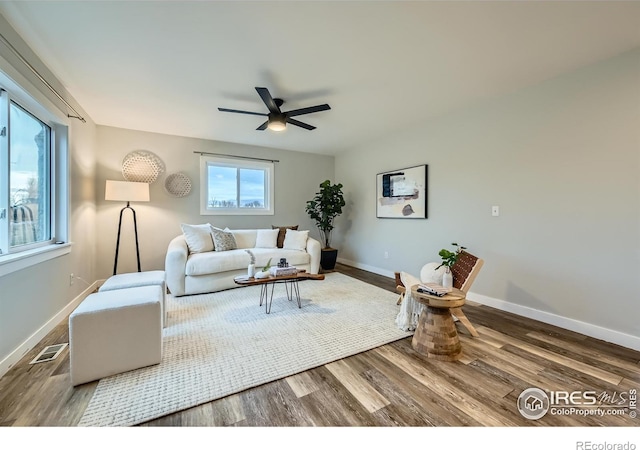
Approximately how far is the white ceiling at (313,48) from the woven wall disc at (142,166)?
90cm

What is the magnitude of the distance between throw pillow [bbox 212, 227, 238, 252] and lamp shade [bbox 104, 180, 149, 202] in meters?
1.08

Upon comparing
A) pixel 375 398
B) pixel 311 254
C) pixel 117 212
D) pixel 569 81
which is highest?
pixel 569 81

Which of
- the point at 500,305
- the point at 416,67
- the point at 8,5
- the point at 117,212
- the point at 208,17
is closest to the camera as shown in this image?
the point at 8,5

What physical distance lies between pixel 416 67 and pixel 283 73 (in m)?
1.24

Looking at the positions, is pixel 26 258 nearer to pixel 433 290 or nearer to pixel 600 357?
pixel 433 290

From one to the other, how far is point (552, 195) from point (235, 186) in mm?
4609

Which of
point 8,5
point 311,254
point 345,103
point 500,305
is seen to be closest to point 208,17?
point 8,5

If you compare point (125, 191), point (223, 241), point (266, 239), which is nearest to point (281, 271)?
point (223, 241)

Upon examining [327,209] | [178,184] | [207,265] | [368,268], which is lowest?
[368,268]

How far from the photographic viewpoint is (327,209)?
197 inches

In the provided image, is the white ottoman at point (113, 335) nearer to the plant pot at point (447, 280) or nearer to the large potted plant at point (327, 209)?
the plant pot at point (447, 280)

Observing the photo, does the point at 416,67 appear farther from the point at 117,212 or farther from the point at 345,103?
the point at 117,212

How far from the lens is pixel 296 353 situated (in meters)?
1.96

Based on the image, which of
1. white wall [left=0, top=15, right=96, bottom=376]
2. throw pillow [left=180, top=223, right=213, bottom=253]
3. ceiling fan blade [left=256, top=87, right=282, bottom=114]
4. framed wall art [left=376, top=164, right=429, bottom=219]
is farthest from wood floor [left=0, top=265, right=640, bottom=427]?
ceiling fan blade [left=256, top=87, right=282, bottom=114]
